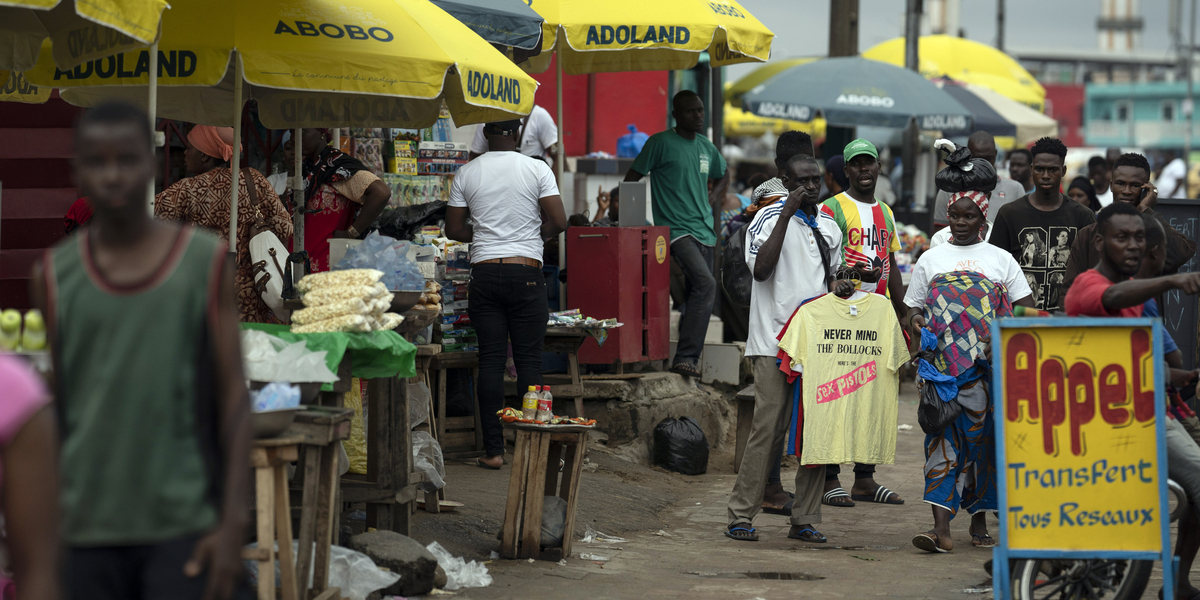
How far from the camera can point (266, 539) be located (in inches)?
171

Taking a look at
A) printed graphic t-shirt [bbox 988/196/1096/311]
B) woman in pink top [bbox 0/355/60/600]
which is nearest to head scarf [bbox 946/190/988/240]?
printed graphic t-shirt [bbox 988/196/1096/311]

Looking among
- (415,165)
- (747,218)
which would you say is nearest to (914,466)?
(747,218)

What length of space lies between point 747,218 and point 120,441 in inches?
273

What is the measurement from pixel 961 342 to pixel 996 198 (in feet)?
13.2

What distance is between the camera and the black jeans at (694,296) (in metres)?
9.62

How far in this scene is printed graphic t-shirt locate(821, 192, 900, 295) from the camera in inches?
278

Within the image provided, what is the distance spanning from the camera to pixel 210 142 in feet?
22.5

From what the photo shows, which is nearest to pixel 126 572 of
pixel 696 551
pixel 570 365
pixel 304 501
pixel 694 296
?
pixel 304 501

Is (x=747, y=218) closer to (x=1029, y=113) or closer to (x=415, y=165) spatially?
(x=415, y=165)

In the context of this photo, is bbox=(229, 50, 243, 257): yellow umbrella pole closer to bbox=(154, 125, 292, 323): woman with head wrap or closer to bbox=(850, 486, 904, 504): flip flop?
bbox=(154, 125, 292, 323): woman with head wrap

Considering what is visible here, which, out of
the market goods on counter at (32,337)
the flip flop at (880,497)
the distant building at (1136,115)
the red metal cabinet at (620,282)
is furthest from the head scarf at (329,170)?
the distant building at (1136,115)

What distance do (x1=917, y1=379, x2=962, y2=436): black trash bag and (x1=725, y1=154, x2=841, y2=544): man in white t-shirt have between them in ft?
2.22

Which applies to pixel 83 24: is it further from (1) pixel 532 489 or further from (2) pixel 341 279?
(1) pixel 532 489

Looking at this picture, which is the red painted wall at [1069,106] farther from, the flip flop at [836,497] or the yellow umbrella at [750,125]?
the flip flop at [836,497]
